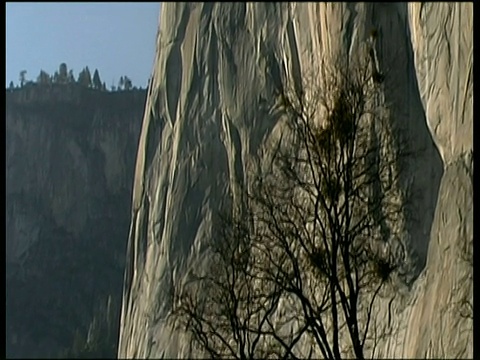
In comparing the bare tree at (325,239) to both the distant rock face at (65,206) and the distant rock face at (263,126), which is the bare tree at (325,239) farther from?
the distant rock face at (65,206)

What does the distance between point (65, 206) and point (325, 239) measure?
322 centimetres

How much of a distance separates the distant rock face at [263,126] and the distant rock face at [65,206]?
0.23 meters

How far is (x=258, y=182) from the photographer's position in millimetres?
7059

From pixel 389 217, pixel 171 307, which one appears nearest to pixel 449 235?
pixel 389 217

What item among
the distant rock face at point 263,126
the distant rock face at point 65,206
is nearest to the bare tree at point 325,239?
the distant rock face at point 263,126

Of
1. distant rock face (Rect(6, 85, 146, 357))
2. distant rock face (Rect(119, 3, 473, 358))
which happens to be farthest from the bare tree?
distant rock face (Rect(6, 85, 146, 357))

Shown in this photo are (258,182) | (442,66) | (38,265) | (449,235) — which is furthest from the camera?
(38,265)

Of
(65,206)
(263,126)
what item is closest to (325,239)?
(263,126)

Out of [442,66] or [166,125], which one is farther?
[166,125]

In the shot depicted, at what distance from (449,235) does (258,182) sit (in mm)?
2149

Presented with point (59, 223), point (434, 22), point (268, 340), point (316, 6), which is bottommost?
point (268, 340)

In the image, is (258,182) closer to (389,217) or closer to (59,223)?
(389,217)

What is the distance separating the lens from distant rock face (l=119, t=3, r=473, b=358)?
545 cm

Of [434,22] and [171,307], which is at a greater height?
[434,22]
